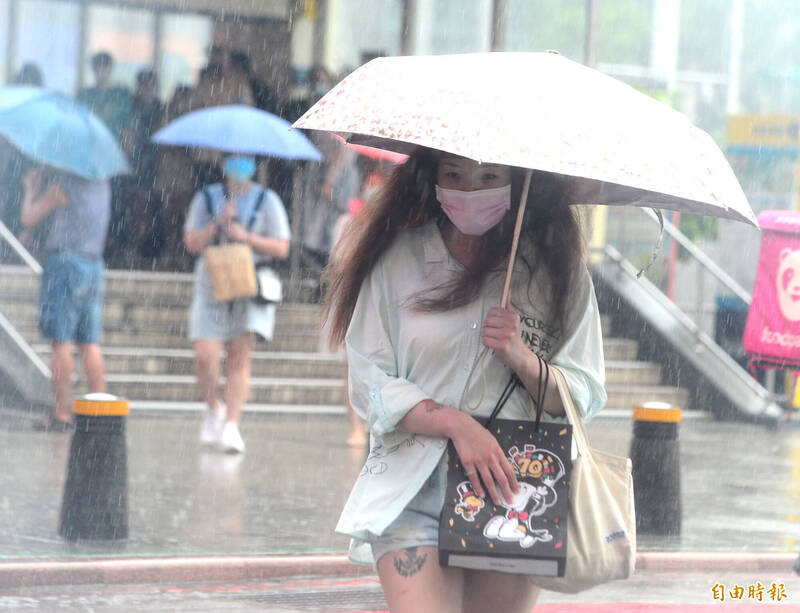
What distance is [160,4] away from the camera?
18094 millimetres

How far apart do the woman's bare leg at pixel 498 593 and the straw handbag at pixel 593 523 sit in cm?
7

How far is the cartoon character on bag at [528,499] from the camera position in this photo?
3.62 m

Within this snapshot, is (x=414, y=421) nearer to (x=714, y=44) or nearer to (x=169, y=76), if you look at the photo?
(x=169, y=76)

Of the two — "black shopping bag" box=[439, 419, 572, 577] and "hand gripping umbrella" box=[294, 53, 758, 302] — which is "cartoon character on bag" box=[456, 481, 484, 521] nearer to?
"black shopping bag" box=[439, 419, 572, 577]

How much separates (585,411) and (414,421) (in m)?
0.44

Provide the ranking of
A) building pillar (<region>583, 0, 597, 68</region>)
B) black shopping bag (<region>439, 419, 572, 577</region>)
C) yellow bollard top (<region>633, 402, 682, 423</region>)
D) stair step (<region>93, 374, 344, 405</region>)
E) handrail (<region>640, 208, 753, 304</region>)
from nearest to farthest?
black shopping bag (<region>439, 419, 572, 577</region>), yellow bollard top (<region>633, 402, 682, 423</region>), stair step (<region>93, 374, 344, 405</region>), handrail (<region>640, 208, 753, 304</region>), building pillar (<region>583, 0, 597, 68</region>)

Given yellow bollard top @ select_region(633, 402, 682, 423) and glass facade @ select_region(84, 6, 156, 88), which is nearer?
yellow bollard top @ select_region(633, 402, 682, 423)

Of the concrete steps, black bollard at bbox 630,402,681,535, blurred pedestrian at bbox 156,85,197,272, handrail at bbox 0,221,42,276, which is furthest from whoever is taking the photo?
blurred pedestrian at bbox 156,85,197,272

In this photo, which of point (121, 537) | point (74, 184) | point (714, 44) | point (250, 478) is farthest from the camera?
point (714, 44)

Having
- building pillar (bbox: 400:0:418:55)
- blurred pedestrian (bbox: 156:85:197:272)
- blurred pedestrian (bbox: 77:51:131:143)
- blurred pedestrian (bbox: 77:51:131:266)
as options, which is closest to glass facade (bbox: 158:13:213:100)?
blurred pedestrian (bbox: 156:85:197:272)

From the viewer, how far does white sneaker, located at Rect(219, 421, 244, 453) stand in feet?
37.1

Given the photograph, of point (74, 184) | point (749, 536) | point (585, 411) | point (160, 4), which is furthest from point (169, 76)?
point (585, 411)

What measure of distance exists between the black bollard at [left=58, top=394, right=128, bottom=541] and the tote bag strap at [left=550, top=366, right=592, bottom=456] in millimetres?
4384

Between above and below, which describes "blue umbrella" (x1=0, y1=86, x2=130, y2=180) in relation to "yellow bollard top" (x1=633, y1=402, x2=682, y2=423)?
above
